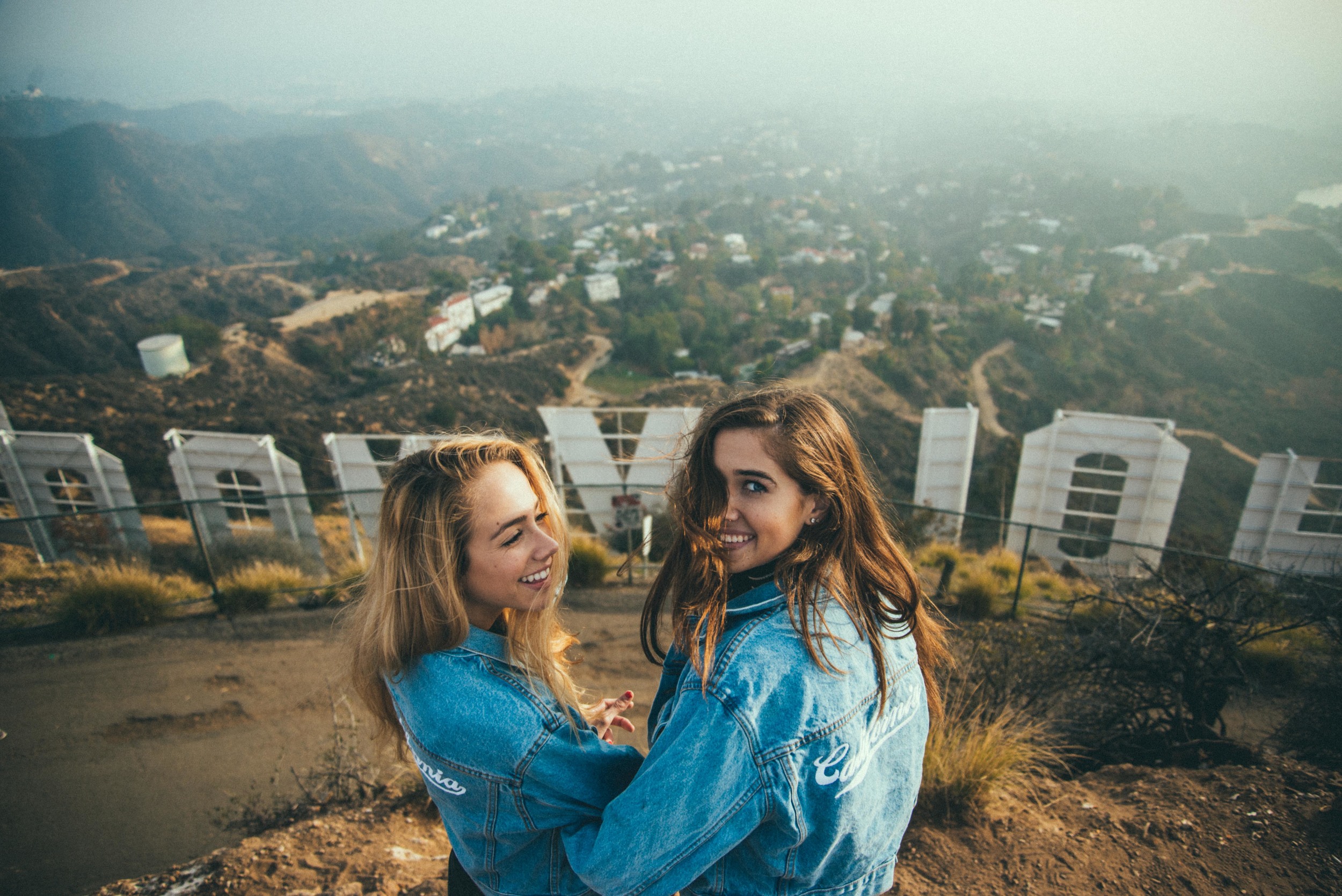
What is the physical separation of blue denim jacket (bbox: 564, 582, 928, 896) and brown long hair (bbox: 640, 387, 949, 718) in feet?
0.17

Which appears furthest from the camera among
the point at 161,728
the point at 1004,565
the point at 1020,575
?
the point at 1004,565

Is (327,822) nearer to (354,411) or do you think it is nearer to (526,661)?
(526,661)

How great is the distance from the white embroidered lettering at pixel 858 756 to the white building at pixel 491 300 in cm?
5720

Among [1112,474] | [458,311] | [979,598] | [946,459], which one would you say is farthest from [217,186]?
[979,598]

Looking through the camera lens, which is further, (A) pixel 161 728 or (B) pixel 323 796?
(A) pixel 161 728

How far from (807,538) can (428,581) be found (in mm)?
819

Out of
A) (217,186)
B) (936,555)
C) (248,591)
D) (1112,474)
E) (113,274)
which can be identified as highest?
(248,591)

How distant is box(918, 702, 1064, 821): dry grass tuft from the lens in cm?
261

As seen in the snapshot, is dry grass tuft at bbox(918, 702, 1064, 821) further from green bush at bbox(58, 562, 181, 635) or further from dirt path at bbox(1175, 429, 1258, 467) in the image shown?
dirt path at bbox(1175, 429, 1258, 467)

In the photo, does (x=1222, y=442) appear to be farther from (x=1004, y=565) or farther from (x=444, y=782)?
(x=444, y=782)

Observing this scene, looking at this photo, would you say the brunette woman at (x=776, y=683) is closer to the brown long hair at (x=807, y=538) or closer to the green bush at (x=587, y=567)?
the brown long hair at (x=807, y=538)

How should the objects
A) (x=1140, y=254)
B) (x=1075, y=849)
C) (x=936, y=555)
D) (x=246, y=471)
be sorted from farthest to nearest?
(x=1140, y=254) < (x=246, y=471) < (x=936, y=555) < (x=1075, y=849)

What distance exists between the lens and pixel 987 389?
127 feet

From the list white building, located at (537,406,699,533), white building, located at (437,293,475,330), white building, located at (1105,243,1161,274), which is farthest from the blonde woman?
white building, located at (1105,243,1161,274)
